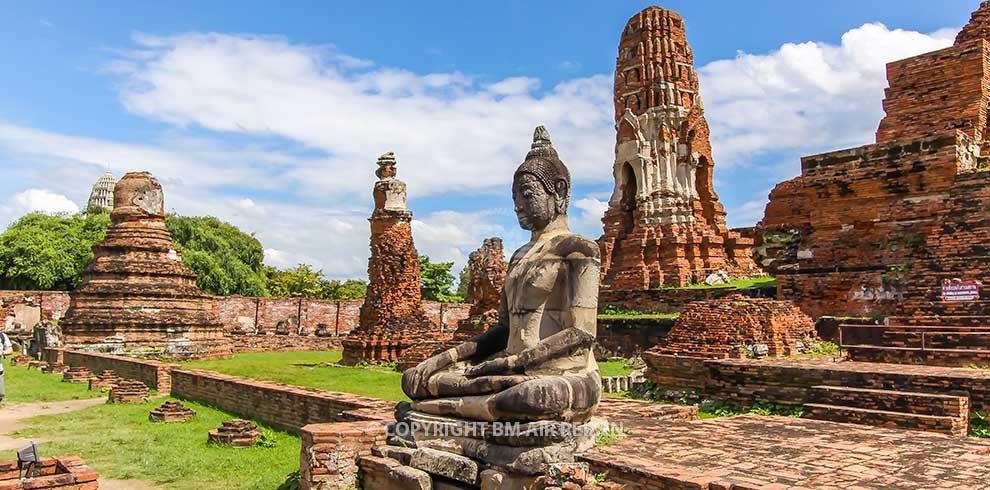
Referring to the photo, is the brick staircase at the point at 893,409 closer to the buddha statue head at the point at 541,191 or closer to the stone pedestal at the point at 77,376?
the buddha statue head at the point at 541,191

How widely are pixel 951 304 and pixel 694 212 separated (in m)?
12.0

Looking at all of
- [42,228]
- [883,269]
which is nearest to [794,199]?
[883,269]

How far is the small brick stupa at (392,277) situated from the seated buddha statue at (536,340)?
12123 mm

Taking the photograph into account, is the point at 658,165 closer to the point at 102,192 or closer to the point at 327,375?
the point at 327,375

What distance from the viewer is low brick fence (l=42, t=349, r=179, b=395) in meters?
14.0

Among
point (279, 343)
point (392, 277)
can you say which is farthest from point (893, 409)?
point (279, 343)

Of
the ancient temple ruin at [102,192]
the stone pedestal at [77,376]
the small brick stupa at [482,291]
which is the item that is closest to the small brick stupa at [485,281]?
the small brick stupa at [482,291]

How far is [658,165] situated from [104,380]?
15237 millimetres

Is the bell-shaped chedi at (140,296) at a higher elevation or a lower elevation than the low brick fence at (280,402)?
higher

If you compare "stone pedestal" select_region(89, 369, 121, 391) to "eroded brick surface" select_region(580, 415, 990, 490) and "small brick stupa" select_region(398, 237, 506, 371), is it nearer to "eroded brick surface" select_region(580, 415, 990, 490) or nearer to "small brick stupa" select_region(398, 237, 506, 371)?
"small brick stupa" select_region(398, 237, 506, 371)

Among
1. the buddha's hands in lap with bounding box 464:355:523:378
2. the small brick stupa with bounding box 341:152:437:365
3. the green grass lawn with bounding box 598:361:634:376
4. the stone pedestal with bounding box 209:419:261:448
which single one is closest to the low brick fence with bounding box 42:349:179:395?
the small brick stupa with bounding box 341:152:437:365

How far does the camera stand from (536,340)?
5590 mm

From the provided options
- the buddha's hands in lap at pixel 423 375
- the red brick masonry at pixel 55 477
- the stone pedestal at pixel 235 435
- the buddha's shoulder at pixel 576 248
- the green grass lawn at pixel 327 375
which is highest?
the buddha's shoulder at pixel 576 248

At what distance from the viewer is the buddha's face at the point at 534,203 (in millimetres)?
5859
